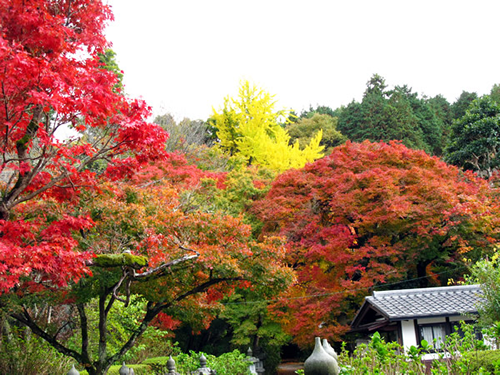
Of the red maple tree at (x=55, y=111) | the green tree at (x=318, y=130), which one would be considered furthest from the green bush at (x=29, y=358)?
the green tree at (x=318, y=130)

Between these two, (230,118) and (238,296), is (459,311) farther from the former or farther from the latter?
(230,118)

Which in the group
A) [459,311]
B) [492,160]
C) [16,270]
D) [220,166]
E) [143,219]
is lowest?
[459,311]

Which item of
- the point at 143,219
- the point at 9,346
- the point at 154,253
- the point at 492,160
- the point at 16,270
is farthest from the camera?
the point at 492,160

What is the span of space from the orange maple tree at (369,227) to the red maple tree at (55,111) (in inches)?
390

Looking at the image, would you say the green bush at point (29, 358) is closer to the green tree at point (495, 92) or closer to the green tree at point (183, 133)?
the green tree at point (183, 133)

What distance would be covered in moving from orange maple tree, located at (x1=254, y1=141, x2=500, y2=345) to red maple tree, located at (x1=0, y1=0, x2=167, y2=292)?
9.89 metres

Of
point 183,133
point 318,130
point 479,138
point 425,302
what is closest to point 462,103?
point 318,130

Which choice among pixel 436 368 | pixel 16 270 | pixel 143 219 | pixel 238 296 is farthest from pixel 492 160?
pixel 16 270

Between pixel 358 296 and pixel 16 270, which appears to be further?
pixel 358 296

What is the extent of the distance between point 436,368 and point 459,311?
824cm

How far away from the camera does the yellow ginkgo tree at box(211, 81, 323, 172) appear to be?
2308 centimetres

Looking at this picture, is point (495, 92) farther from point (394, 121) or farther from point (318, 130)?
point (318, 130)

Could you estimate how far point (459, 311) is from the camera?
38.0 ft

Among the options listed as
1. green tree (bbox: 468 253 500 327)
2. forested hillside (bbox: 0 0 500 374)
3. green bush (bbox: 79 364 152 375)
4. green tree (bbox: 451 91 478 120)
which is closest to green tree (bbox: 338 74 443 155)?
forested hillside (bbox: 0 0 500 374)
